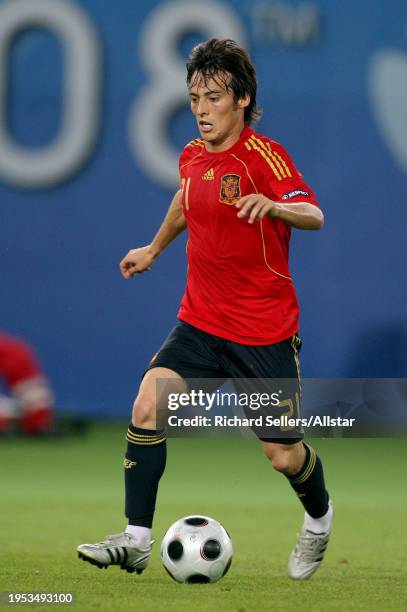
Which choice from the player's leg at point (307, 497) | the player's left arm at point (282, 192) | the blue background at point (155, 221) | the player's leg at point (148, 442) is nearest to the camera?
the player's left arm at point (282, 192)

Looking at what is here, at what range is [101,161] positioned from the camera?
11.0m

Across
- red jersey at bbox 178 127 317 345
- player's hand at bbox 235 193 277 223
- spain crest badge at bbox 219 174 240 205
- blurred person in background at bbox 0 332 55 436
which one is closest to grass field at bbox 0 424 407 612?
blurred person in background at bbox 0 332 55 436

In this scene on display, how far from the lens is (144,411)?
522 centimetres

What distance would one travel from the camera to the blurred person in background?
34.9 feet

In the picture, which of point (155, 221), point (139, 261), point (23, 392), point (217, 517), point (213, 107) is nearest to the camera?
point (213, 107)

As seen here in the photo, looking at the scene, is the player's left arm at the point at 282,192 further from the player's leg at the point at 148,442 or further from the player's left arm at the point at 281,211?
the player's leg at the point at 148,442

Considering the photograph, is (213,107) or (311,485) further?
(311,485)

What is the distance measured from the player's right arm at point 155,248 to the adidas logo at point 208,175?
10.2 inches

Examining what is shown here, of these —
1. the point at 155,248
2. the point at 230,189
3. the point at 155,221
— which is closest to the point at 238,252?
the point at 230,189

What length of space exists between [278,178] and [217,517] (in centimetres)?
257

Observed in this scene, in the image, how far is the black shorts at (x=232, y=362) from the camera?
5336mm

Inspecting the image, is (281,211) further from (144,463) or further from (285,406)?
(144,463)

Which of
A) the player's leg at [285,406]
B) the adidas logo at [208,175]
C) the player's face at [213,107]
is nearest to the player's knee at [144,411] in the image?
the player's leg at [285,406]

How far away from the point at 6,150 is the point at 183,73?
1.49m
